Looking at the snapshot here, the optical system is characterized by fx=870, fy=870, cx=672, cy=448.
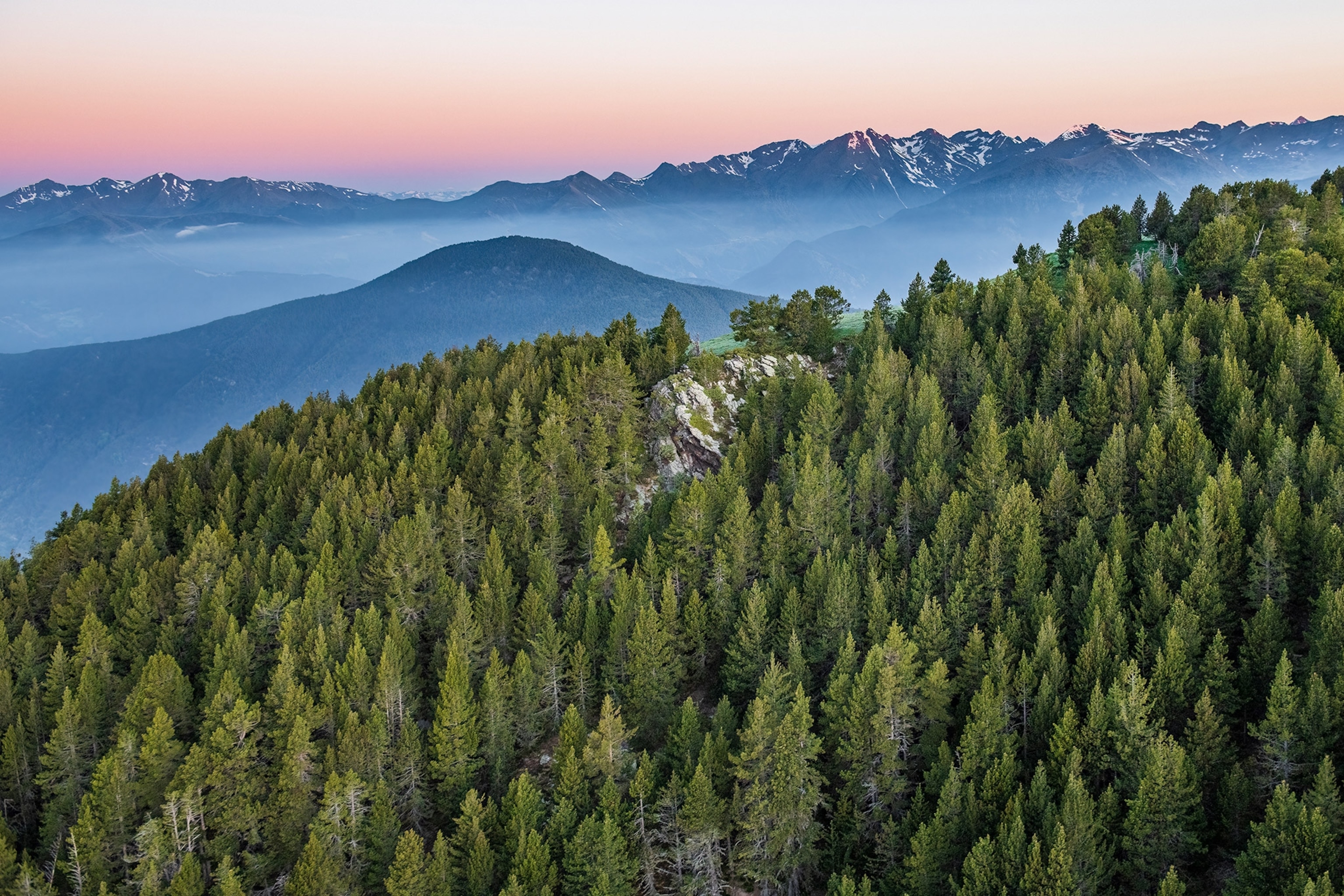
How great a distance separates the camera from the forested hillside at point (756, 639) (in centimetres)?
5244

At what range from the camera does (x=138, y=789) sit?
58.7 m

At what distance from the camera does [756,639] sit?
68750mm

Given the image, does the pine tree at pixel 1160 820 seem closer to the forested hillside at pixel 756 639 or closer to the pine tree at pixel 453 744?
the forested hillside at pixel 756 639

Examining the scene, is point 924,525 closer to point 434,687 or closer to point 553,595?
point 553,595

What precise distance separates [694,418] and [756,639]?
40.9 metres

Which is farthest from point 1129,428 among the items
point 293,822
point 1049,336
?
point 293,822

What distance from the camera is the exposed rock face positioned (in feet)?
338

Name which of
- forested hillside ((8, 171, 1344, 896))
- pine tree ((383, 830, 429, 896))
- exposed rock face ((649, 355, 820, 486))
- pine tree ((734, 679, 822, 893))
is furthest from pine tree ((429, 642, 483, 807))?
exposed rock face ((649, 355, 820, 486))

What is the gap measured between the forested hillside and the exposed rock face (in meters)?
1.98

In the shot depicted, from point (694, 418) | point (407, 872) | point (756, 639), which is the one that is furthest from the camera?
point (694, 418)

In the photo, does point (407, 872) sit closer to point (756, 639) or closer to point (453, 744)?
point (453, 744)

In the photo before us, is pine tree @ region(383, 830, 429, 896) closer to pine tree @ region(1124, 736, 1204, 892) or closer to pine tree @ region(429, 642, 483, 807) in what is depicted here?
pine tree @ region(429, 642, 483, 807)

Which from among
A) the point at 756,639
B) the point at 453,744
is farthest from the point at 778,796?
the point at 453,744

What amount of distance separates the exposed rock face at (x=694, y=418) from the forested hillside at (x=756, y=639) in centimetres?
198
